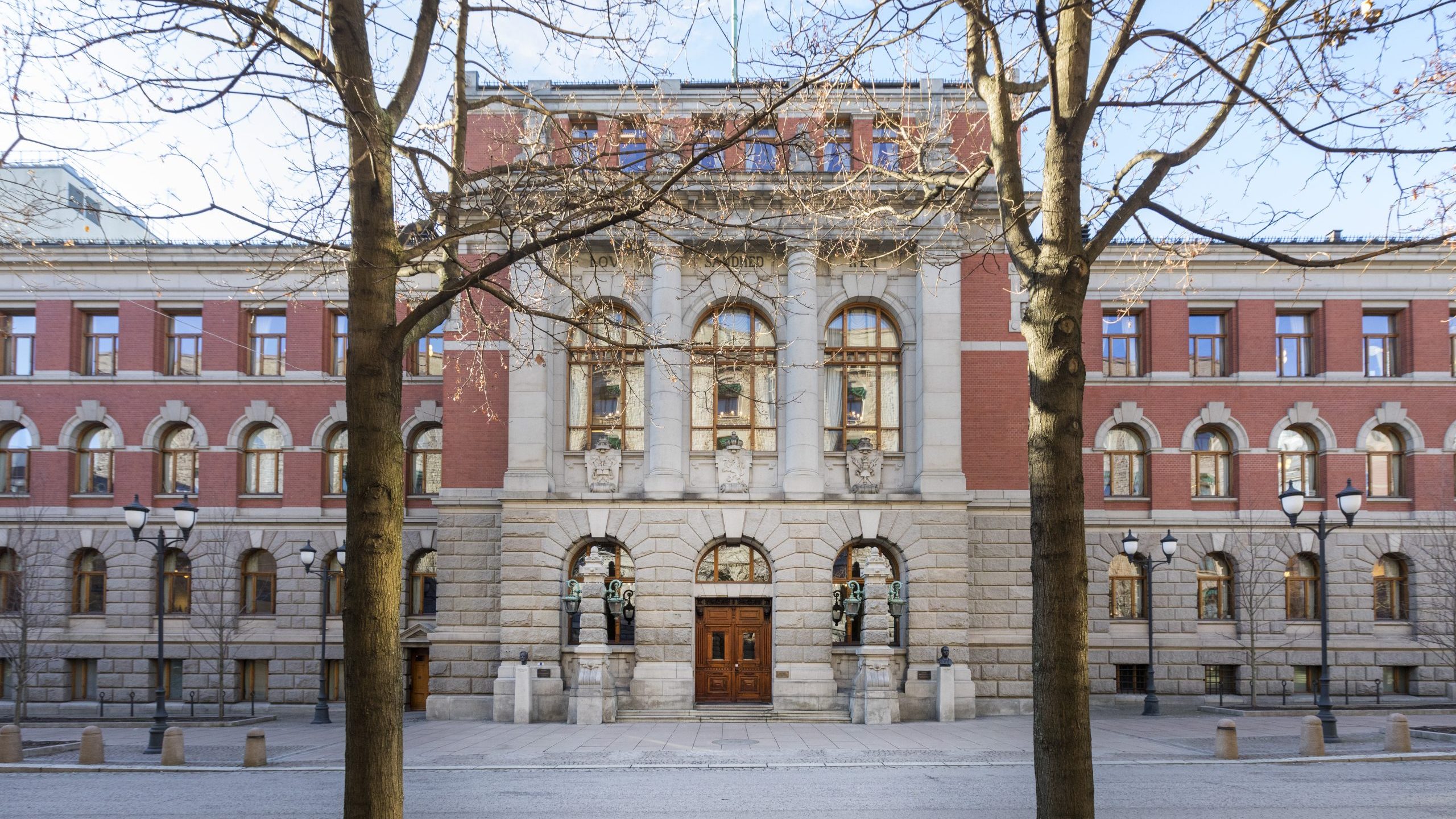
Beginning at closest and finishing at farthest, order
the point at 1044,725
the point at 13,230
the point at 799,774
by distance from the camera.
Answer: the point at 1044,725 < the point at 13,230 < the point at 799,774

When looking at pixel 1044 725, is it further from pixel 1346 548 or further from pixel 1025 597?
pixel 1346 548

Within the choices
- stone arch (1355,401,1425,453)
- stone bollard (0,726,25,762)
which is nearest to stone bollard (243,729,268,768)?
stone bollard (0,726,25,762)

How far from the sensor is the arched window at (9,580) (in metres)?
29.7

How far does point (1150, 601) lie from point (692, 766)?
15.7 m

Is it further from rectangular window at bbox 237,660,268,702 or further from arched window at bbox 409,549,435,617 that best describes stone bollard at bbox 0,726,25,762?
arched window at bbox 409,549,435,617

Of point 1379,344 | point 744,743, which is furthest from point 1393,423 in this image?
point 744,743

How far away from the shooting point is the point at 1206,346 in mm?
30172

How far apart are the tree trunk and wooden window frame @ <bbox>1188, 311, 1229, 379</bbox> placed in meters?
26.1

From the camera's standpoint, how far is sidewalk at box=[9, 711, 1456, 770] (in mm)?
18094

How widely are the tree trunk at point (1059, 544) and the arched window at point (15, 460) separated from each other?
33.8 m

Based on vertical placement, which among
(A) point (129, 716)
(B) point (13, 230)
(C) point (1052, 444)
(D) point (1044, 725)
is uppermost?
(B) point (13, 230)

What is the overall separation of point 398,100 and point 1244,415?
2872 cm

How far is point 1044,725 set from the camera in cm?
647

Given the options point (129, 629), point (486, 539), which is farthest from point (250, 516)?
point (486, 539)
